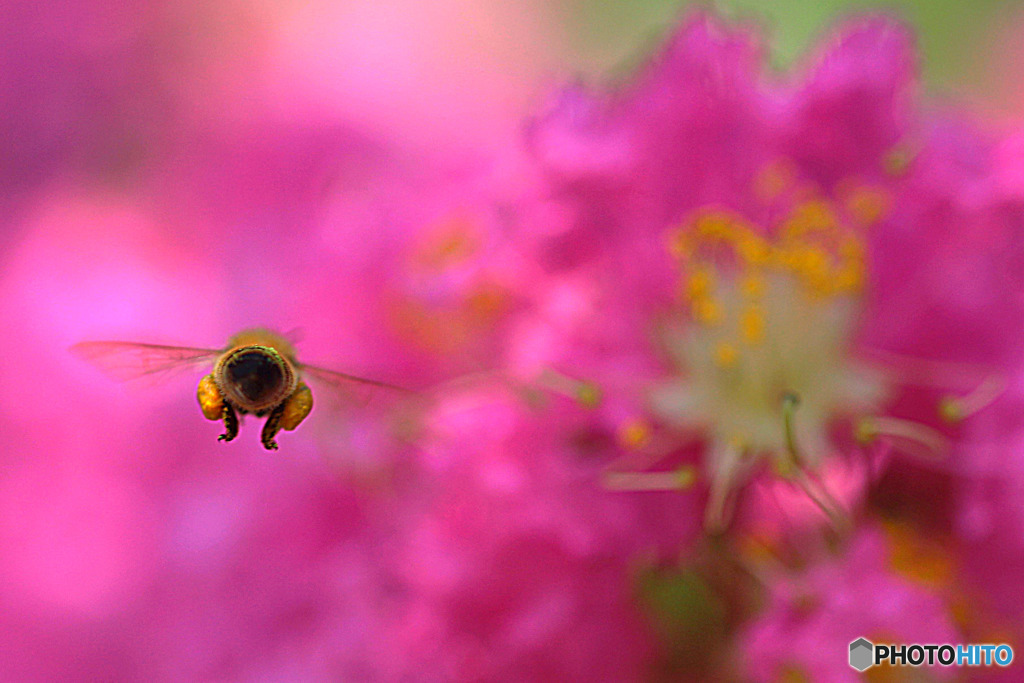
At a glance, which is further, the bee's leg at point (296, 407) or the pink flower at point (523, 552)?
the pink flower at point (523, 552)

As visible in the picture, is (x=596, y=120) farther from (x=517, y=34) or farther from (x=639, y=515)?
(x=517, y=34)

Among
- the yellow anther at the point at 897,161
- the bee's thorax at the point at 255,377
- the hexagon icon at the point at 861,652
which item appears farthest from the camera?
the yellow anther at the point at 897,161

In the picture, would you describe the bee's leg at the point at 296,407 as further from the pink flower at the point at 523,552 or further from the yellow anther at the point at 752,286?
the yellow anther at the point at 752,286

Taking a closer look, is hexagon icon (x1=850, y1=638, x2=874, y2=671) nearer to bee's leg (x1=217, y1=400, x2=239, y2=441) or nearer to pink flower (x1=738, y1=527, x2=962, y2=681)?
pink flower (x1=738, y1=527, x2=962, y2=681)

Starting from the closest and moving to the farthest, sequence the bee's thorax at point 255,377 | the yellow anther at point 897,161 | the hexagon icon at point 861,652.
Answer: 1. the bee's thorax at point 255,377
2. the hexagon icon at point 861,652
3. the yellow anther at point 897,161

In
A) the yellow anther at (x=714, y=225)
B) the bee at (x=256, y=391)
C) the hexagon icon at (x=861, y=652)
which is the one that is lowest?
the hexagon icon at (x=861, y=652)

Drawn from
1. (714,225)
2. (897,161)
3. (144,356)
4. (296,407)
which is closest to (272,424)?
(296,407)

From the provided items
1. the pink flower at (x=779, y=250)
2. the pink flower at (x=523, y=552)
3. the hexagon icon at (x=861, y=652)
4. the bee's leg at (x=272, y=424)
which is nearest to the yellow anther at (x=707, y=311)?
the pink flower at (x=779, y=250)

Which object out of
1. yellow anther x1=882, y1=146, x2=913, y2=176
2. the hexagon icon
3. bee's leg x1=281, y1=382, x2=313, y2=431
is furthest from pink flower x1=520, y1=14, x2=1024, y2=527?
bee's leg x1=281, y1=382, x2=313, y2=431

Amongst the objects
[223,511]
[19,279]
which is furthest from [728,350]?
[19,279]
